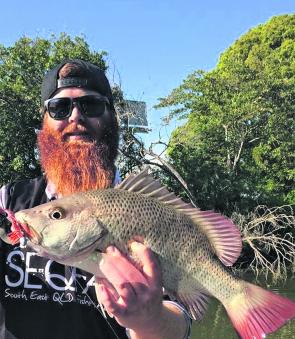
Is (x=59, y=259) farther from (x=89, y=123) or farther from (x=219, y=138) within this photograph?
(x=219, y=138)

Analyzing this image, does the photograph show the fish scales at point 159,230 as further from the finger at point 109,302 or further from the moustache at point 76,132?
the moustache at point 76,132

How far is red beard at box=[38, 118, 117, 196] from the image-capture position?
230cm

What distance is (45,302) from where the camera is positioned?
2029 mm

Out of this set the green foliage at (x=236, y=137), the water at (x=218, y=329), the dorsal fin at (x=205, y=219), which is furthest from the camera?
the green foliage at (x=236, y=137)

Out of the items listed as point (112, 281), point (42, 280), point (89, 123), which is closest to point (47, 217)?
point (112, 281)

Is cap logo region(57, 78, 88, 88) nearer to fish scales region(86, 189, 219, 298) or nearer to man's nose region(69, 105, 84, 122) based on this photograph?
man's nose region(69, 105, 84, 122)

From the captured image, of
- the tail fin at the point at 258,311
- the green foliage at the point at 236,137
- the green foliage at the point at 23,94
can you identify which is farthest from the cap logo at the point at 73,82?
the green foliage at the point at 236,137

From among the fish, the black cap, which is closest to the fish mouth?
the fish

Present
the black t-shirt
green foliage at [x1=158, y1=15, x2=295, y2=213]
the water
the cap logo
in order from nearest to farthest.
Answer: the black t-shirt, the cap logo, the water, green foliage at [x1=158, y1=15, x2=295, y2=213]

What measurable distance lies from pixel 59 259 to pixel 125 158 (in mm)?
15368

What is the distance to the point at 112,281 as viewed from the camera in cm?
158

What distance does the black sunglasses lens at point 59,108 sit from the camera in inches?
91.2

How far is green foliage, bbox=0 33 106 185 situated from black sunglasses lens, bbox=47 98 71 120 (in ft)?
46.3

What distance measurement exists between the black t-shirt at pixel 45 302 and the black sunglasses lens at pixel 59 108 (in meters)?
0.64
